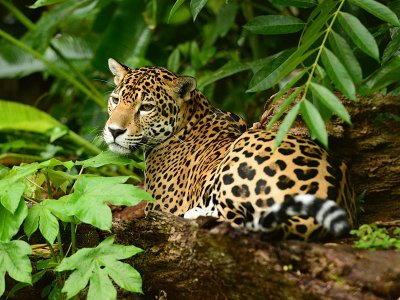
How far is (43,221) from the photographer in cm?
421

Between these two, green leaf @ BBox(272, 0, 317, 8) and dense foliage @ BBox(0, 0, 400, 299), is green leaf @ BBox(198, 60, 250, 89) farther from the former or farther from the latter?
green leaf @ BBox(272, 0, 317, 8)

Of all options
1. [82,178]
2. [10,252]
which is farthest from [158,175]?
[10,252]

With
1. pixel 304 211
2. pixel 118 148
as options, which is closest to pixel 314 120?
pixel 304 211

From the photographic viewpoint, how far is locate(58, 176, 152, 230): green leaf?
12.9ft

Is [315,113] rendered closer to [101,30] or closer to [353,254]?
[353,254]

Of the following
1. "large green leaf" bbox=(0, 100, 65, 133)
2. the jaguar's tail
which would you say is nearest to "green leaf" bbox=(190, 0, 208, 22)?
the jaguar's tail

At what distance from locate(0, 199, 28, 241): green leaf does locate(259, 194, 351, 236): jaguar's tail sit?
1503mm

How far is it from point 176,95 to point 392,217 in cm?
178

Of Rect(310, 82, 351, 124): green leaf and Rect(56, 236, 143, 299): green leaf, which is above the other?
Rect(310, 82, 351, 124): green leaf

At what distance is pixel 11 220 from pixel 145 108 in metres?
1.26

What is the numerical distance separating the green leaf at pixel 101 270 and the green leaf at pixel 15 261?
218mm

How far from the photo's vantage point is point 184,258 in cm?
400

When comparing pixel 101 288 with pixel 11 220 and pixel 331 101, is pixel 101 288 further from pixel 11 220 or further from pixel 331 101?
pixel 331 101

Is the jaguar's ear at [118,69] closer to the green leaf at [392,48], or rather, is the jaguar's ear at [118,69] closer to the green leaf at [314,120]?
the green leaf at [392,48]
